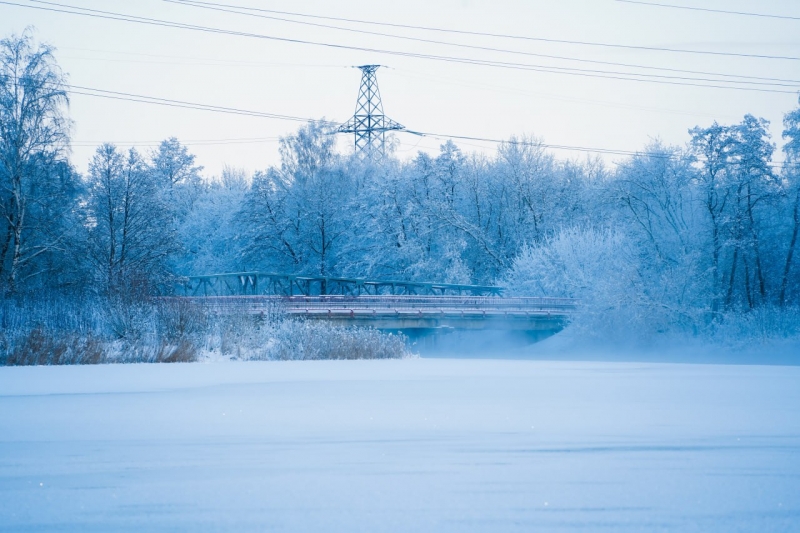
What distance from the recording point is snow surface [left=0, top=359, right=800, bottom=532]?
16.9 feet

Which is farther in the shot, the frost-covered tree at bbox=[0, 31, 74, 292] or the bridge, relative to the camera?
the bridge

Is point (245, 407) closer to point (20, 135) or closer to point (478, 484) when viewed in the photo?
point (478, 484)

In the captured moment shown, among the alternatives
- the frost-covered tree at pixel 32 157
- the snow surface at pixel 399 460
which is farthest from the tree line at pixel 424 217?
the snow surface at pixel 399 460

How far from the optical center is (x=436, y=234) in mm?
54531

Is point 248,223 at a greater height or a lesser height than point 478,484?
greater

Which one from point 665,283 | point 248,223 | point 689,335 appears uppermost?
Answer: point 248,223

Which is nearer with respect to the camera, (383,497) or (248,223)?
(383,497)

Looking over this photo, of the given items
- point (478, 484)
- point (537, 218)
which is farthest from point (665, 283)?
point (478, 484)

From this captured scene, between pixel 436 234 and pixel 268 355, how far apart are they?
101 feet

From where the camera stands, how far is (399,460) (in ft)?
22.9

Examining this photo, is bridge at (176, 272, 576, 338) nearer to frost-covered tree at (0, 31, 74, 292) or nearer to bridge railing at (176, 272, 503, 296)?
bridge railing at (176, 272, 503, 296)

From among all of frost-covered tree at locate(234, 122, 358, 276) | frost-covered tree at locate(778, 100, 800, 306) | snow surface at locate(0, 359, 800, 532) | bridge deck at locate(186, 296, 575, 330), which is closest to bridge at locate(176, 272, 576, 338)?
bridge deck at locate(186, 296, 575, 330)

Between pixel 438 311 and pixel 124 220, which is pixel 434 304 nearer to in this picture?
pixel 438 311

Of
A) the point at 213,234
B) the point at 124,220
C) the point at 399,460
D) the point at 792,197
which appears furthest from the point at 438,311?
the point at 399,460
